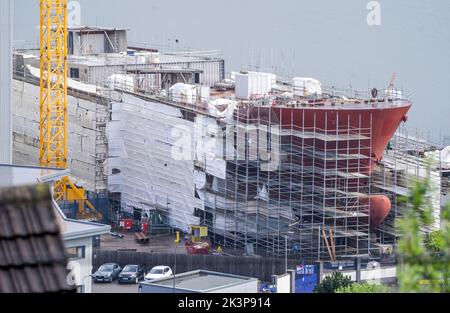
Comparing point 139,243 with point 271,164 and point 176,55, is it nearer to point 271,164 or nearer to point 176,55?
point 271,164

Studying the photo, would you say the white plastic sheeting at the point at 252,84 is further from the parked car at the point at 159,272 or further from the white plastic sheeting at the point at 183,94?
the parked car at the point at 159,272

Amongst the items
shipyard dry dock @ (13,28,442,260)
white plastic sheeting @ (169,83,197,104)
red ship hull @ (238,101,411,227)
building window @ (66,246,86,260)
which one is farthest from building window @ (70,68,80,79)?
building window @ (66,246,86,260)

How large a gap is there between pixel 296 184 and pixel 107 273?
282cm

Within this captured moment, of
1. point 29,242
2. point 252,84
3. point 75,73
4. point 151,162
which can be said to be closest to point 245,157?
point 252,84

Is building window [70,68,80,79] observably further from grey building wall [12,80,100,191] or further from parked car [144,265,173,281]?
parked car [144,265,173,281]

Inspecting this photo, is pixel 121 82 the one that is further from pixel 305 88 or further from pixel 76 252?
pixel 76 252

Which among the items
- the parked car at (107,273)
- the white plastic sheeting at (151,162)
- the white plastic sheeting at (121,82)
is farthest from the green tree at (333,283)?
the white plastic sheeting at (121,82)

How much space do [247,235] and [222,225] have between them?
0.42 metres

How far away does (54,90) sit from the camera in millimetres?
19156

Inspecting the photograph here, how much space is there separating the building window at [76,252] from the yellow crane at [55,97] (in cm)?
934

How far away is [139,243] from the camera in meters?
16.6

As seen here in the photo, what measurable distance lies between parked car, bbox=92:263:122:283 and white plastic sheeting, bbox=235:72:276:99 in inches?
157
